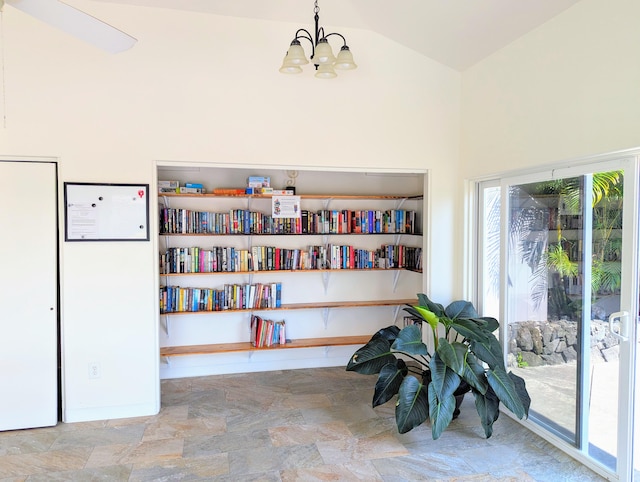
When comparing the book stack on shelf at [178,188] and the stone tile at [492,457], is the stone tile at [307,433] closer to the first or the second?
the stone tile at [492,457]

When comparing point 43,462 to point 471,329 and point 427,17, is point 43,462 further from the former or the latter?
point 427,17

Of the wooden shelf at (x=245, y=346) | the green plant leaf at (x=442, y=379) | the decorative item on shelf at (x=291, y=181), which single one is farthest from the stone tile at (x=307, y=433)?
the decorative item on shelf at (x=291, y=181)

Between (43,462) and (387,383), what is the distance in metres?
2.33

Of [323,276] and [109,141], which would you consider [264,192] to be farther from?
[109,141]

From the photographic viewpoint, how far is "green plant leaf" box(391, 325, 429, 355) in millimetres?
3084

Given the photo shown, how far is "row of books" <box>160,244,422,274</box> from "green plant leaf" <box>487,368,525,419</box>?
4.90 feet

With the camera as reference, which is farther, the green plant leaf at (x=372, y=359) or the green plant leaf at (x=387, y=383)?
the green plant leaf at (x=372, y=359)

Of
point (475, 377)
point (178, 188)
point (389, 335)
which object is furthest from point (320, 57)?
point (475, 377)

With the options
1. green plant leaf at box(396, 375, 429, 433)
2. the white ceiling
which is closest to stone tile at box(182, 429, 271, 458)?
green plant leaf at box(396, 375, 429, 433)

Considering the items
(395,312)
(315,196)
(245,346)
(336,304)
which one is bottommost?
(245,346)

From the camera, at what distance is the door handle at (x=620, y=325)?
98.0 inches

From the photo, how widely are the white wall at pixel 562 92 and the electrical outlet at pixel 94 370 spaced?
3.42 meters

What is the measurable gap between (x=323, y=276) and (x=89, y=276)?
2183 mm

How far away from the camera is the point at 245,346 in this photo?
4277 millimetres
